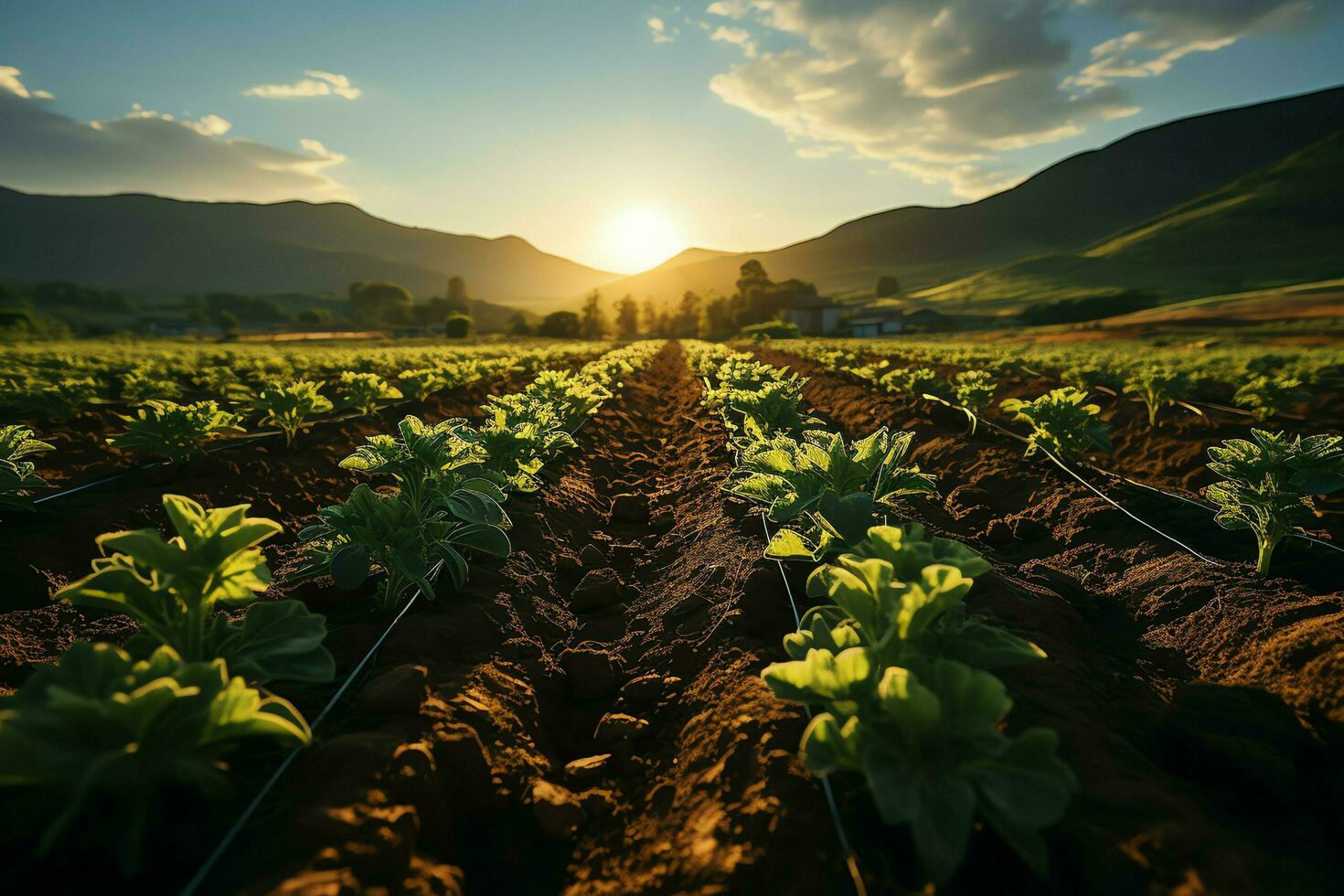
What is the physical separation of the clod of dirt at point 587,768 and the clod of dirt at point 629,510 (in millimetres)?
3523

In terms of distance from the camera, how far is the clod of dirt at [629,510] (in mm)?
6113

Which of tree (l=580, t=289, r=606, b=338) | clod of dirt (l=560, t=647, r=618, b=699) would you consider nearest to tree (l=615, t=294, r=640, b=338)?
tree (l=580, t=289, r=606, b=338)

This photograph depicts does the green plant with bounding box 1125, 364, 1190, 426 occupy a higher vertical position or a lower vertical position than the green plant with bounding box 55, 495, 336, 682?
higher

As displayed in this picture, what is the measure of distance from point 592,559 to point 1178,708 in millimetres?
3621

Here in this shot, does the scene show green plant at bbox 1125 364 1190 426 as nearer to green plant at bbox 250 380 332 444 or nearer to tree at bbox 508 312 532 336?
green plant at bbox 250 380 332 444

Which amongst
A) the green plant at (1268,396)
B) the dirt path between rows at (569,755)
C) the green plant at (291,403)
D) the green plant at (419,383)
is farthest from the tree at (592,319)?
the dirt path between rows at (569,755)

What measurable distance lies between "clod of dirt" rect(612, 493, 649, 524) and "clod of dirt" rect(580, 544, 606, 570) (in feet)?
4.07

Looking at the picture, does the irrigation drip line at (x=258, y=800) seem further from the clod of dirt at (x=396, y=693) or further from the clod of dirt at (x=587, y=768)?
the clod of dirt at (x=587, y=768)

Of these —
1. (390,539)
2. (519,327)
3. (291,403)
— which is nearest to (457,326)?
(519,327)

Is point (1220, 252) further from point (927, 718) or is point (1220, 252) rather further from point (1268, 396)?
point (927, 718)

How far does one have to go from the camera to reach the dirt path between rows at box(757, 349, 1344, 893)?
1634 millimetres

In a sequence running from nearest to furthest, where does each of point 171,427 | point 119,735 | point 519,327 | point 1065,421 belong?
point 119,735
point 171,427
point 1065,421
point 519,327

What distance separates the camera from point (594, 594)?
412cm

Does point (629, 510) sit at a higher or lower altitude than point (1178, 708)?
lower
